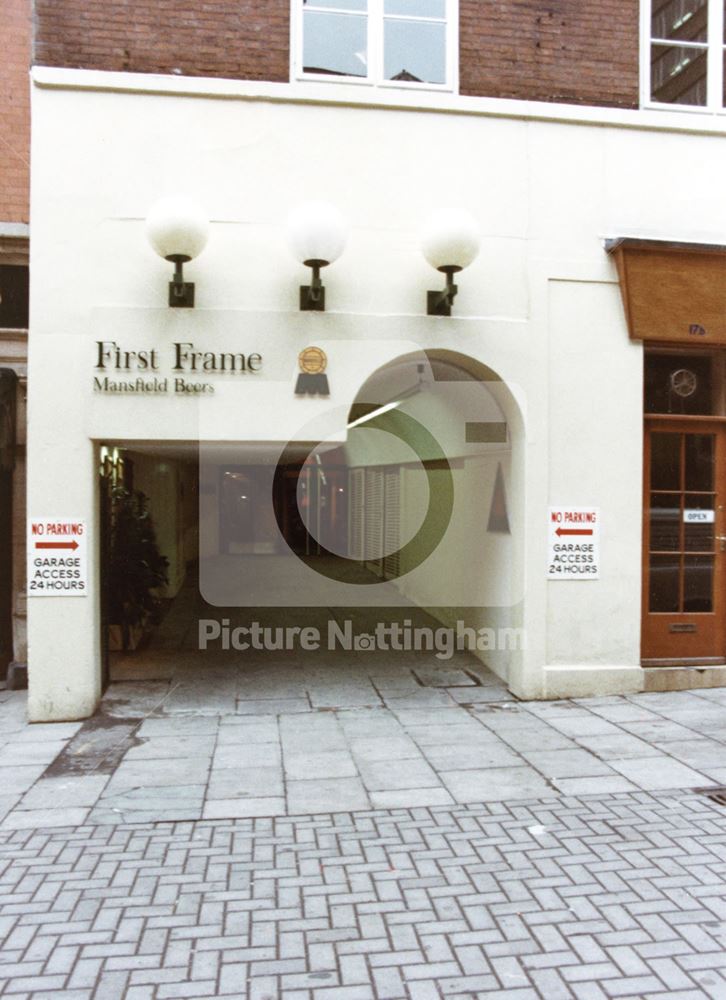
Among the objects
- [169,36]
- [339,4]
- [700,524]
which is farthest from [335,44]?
[700,524]

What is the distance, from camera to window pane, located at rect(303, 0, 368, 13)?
6.91m

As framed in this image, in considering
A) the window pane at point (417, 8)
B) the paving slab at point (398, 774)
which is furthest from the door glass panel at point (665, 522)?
the window pane at point (417, 8)

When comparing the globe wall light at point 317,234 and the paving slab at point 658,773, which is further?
the globe wall light at point 317,234

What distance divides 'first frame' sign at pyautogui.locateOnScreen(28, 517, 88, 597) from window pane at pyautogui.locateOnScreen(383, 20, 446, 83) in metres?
4.92

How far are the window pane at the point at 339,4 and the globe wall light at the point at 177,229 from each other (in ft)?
7.58

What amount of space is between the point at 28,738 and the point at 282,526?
1324 cm

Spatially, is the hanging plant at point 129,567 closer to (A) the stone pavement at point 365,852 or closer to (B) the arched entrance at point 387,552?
(B) the arched entrance at point 387,552

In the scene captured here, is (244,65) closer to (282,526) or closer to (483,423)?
(483,423)

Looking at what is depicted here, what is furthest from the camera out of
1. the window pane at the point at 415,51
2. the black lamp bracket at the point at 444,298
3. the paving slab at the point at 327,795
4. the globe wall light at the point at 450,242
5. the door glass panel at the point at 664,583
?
the door glass panel at the point at 664,583

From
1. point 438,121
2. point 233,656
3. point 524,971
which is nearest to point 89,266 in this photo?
point 438,121

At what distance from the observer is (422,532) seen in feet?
38.2

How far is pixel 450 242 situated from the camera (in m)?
6.38

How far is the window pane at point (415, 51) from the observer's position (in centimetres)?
702

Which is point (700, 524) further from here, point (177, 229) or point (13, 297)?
point (13, 297)
